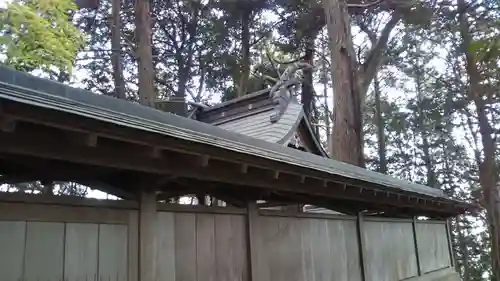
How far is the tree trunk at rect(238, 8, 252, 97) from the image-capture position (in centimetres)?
1602

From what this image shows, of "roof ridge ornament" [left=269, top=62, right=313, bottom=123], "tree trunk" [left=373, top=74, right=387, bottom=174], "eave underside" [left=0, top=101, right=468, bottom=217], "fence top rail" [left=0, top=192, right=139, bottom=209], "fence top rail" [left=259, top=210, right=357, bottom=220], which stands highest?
"tree trunk" [left=373, top=74, right=387, bottom=174]

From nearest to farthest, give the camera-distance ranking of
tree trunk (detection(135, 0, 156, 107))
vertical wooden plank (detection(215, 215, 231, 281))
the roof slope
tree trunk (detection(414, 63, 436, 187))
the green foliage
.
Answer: the roof slope, vertical wooden plank (detection(215, 215, 231, 281)), the green foliage, tree trunk (detection(135, 0, 156, 107)), tree trunk (detection(414, 63, 436, 187))

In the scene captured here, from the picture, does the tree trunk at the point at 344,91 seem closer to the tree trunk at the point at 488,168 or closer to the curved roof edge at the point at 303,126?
the curved roof edge at the point at 303,126

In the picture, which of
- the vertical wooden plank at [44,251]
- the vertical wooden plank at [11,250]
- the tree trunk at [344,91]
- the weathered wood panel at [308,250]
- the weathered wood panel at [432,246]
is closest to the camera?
the vertical wooden plank at [11,250]

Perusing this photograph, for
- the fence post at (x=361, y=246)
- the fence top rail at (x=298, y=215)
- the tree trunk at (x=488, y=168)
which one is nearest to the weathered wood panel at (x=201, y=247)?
the fence top rail at (x=298, y=215)

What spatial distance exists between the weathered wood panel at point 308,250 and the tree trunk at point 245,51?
10747mm

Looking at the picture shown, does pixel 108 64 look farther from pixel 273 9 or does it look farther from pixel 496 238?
pixel 496 238

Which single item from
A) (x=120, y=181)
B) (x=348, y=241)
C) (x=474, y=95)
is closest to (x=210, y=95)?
(x=474, y=95)

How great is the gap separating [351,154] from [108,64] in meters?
9.54

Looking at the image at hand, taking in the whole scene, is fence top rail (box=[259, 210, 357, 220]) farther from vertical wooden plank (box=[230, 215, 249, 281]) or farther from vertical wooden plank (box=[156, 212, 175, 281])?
vertical wooden plank (box=[156, 212, 175, 281])

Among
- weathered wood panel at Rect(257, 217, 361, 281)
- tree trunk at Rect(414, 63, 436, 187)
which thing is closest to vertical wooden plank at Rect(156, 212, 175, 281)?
weathered wood panel at Rect(257, 217, 361, 281)

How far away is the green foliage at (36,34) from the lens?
15.8 feet

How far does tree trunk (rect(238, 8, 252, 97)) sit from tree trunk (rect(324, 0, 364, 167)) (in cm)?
573

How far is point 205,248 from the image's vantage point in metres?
3.66
